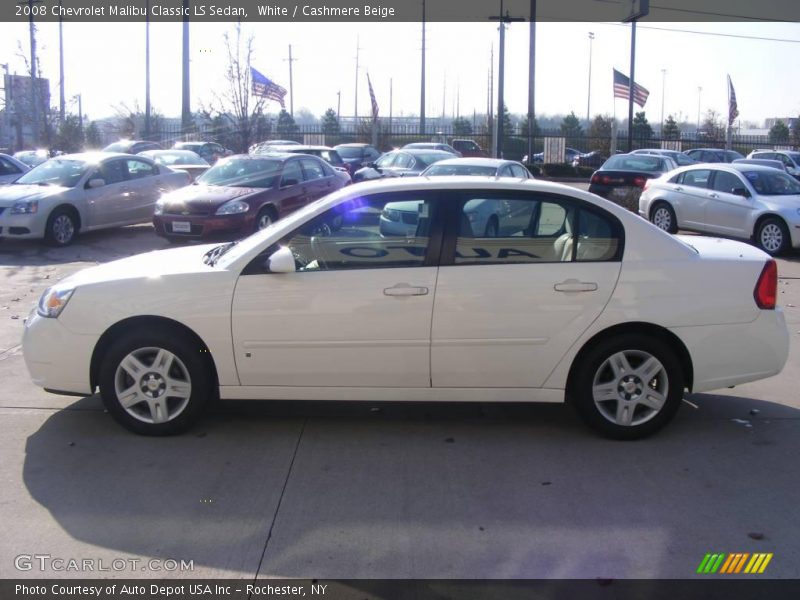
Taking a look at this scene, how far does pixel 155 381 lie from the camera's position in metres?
5.17

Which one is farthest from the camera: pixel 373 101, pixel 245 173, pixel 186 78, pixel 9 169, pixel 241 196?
pixel 373 101

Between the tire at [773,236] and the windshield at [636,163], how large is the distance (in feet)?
22.0

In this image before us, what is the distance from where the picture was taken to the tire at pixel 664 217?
1548 cm

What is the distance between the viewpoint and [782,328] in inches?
208

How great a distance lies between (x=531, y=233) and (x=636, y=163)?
16.4 m

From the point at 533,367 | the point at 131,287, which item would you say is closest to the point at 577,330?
the point at 533,367

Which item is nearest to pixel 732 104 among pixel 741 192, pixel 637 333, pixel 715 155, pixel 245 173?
pixel 715 155

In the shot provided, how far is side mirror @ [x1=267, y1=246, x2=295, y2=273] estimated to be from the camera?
16.4 ft

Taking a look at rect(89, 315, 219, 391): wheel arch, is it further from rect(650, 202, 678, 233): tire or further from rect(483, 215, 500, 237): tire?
rect(650, 202, 678, 233): tire

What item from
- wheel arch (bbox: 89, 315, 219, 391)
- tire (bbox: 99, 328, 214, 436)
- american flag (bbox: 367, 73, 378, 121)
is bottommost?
tire (bbox: 99, 328, 214, 436)

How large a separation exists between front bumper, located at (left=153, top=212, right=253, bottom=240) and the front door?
28.1ft

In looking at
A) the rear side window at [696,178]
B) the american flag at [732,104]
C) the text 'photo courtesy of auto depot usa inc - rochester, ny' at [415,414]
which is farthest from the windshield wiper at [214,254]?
the american flag at [732,104]

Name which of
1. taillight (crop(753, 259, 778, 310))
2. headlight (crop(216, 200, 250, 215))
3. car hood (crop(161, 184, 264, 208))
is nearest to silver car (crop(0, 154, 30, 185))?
car hood (crop(161, 184, 264, 208))

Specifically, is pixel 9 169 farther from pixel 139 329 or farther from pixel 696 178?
pixel 139 329
